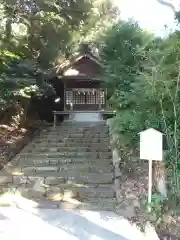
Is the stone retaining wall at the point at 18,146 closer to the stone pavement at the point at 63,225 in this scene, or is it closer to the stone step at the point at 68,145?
the stone step at the point at 68,145

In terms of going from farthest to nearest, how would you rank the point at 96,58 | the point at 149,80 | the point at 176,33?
the point at 96,58 → the point at 176,33 → the point at 149,80

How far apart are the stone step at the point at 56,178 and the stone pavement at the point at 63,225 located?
1.74m

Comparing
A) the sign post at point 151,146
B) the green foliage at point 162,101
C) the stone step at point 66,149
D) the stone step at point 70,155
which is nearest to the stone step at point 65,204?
the sign post at point 151,146

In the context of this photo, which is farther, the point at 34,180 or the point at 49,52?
the point at 49,52

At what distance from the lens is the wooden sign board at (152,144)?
5.57 metres

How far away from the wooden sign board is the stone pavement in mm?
1283

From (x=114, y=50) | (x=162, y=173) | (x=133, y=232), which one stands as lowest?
(x=133, y=232)

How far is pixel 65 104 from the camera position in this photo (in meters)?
17.1

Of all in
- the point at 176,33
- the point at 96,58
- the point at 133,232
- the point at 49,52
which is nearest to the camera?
the point at 133,232

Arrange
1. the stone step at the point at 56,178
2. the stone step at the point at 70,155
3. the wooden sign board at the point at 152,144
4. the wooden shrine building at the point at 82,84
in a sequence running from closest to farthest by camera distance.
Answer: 1. the wooden sign board at the point at 152,144
2. the stone step at the point at 56,178
3. the stone step at the point at 70,155
4. the wooden shrine building at the point at 82,84

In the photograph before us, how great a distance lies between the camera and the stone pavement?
4676 mm

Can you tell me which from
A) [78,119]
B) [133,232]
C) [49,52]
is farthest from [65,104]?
[133,232]

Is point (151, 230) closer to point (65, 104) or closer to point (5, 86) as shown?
point (5, 86)

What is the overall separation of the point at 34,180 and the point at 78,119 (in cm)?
907
